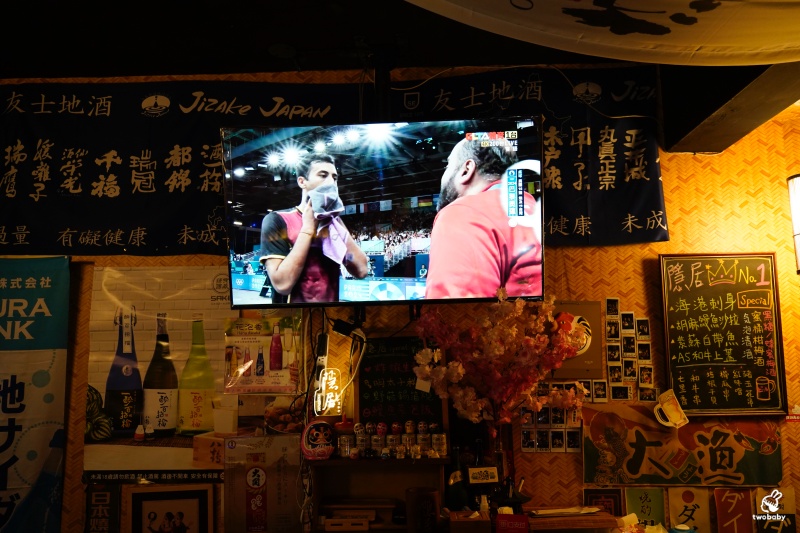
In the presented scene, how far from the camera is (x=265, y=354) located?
3543 mm

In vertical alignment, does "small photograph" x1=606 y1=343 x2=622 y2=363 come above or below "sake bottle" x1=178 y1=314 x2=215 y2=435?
above

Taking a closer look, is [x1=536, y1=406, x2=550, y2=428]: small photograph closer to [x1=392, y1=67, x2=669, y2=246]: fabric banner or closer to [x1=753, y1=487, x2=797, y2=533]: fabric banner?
[x1=392, y1=67, x2=669, y2=246]: fabric banner

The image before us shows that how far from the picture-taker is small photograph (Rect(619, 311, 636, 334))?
11.5 ft

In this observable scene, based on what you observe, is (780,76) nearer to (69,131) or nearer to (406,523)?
(406,523)

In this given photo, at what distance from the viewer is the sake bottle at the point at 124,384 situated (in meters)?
3.52

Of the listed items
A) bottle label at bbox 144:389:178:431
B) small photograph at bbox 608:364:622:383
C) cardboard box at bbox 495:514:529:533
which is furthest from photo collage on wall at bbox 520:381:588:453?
bottle label at bbox 144:389:178:431

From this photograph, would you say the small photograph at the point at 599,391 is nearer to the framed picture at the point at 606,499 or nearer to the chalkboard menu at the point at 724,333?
the chalkboard menu at the point at 724,333

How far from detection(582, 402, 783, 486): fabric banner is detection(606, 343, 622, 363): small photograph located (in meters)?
0.26

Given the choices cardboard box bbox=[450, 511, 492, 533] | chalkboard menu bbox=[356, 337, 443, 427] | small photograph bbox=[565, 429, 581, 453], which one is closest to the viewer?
cardboard box bbox=[450, 511, 492, 533]

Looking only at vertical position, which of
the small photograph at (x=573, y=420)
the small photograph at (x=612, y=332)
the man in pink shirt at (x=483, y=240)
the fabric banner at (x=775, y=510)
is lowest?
the fabric banner at (x=775, y=510)

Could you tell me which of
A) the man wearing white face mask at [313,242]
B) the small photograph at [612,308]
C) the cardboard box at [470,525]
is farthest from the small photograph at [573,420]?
the man wearing white face mask at [313,242]

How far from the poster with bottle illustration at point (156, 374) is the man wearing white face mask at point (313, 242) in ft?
1.79

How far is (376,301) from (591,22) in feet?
6.78

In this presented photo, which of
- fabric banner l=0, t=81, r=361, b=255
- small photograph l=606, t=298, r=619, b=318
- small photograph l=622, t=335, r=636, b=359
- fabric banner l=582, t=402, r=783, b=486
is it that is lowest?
fabric banner l=582, t=402, r=783, b=486
